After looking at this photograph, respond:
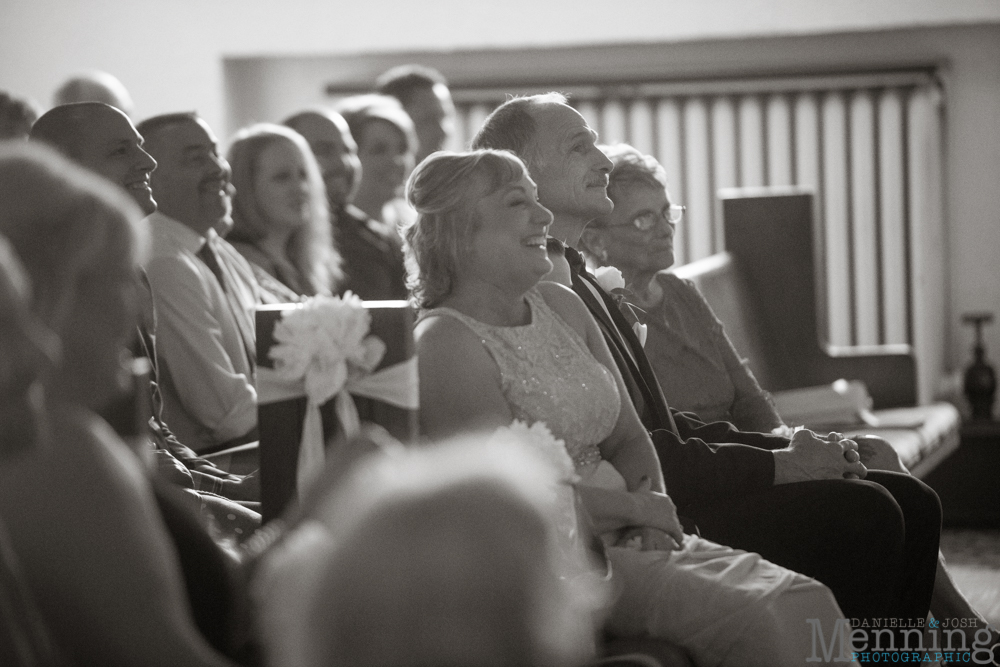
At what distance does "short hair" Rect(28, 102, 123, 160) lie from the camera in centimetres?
228

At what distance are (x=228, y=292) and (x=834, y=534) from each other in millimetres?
1439

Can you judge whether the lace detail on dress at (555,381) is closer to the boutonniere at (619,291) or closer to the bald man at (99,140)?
the boutonniere at (619,291)

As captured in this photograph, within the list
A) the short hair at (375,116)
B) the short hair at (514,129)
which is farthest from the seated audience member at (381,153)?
the short hair at (514,129)

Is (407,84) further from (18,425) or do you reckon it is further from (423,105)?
(18,425)

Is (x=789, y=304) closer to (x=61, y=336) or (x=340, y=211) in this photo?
(x=340, y=211)

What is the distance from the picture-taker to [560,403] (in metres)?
2.07

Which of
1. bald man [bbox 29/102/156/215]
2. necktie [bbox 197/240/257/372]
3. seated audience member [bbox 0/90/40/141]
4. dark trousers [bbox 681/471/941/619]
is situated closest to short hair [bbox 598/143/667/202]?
dark trousers [bbox 681/471/941/619]

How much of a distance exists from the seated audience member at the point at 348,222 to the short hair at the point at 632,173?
1.14 metres

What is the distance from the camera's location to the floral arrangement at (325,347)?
1.60 m

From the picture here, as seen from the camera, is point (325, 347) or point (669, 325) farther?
point (669, 325)

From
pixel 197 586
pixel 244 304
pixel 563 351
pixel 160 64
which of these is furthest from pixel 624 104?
pixel 197 586

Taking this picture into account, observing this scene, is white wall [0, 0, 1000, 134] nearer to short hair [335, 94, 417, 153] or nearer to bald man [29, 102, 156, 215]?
short hair [335, 94, 417, 153]

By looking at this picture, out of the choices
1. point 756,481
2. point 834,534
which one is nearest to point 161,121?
point 756,481

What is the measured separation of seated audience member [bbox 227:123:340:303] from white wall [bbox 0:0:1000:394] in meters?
2.97
